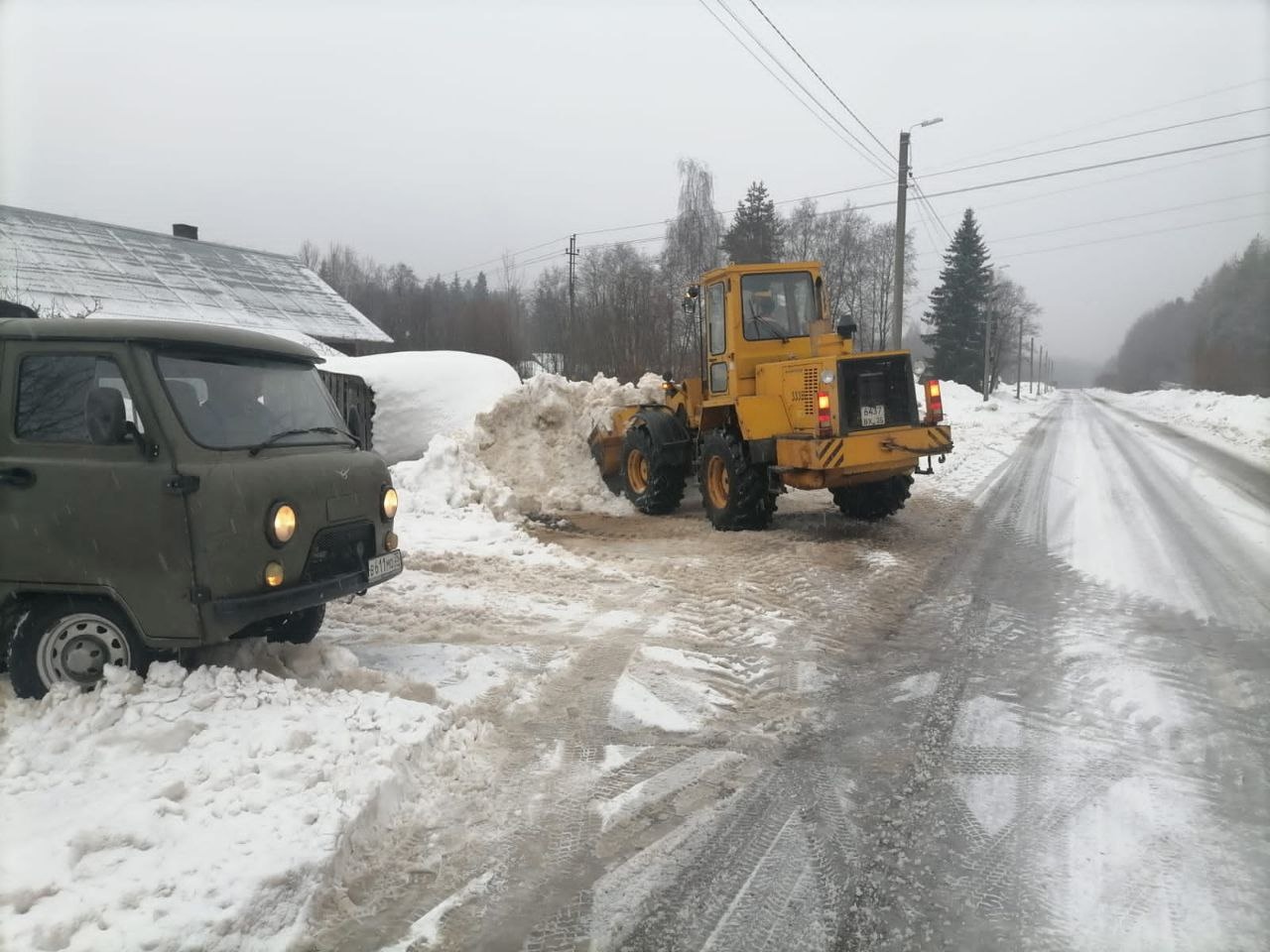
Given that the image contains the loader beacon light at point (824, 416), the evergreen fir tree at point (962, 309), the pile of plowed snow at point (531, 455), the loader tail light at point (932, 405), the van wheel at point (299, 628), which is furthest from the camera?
the evergreen fir tree at point (962, 309)

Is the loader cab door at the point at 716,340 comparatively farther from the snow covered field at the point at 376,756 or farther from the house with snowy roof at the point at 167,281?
the house with snowy roof at the point at 167,281

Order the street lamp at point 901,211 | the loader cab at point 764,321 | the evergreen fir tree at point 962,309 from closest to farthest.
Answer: the loader cab at point 764,321 → the street lamp at point 901,211 → the evergreen fir tree at point 962,309

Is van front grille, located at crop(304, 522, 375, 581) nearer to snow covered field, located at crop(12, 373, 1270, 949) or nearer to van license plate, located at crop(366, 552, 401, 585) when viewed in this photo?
van license plate, located at crop(366, 552, 401, 585)

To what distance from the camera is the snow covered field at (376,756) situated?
9.74 ft

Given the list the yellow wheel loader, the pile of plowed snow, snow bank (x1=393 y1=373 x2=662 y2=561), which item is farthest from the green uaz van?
the pile of plowed snow

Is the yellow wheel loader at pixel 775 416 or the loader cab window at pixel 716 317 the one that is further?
the loader cab window at pixel 716 317

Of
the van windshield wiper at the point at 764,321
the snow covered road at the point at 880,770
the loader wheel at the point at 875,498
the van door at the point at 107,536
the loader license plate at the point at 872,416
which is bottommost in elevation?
the snow covered road at the point at 880,770

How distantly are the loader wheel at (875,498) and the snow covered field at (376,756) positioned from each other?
Answer: 3.61m

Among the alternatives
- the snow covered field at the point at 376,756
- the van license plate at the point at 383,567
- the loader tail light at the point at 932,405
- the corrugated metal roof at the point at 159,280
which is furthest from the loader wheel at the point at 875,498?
the corrugated metal roof at the point at 159,280

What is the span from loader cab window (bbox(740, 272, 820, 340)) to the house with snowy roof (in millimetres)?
17272

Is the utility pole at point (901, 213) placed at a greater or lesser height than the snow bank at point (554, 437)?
greater

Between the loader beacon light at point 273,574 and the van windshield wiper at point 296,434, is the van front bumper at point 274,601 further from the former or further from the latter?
the van windshield wiper at point 296,434

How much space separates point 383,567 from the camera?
519cm

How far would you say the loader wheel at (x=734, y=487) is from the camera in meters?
9.90
